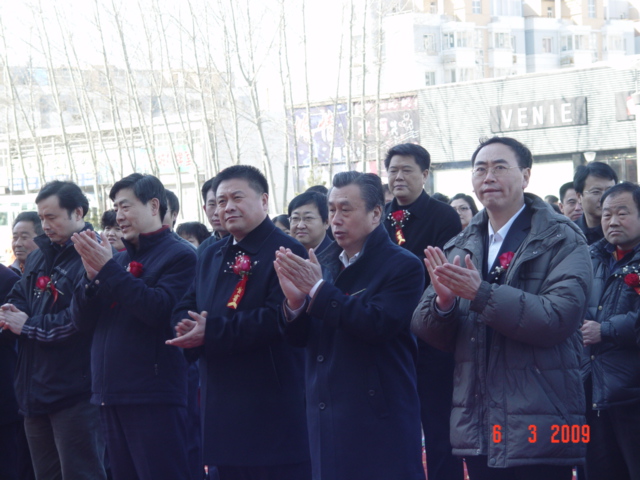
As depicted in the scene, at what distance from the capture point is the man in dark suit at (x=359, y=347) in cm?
325

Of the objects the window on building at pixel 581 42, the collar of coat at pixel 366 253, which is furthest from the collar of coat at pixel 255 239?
the window on building at pixel 581 42

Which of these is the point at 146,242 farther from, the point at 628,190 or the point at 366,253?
the point at 628,190

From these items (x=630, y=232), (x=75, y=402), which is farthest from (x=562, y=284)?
(x=75, y=402)

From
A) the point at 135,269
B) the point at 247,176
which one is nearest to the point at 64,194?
the point at 135,269

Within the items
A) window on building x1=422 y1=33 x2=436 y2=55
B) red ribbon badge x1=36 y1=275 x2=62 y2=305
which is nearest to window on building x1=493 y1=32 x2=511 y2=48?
window on building x1=422 y1=33 x2=436 y2=55

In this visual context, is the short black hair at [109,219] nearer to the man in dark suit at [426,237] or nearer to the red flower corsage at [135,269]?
the red flower corsage at [135,269]

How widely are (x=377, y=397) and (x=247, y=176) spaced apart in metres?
1.23

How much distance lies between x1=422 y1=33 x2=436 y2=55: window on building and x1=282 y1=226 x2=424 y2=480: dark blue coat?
125 feet

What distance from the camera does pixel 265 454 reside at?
11.3ft

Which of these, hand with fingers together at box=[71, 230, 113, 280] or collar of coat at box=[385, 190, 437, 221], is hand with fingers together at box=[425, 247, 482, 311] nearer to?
collar of coat at box=[385, 190, 437, 221]

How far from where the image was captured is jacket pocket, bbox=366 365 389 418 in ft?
10.7

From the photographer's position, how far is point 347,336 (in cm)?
336

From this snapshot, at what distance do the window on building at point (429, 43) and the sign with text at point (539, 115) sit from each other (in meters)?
16.7
